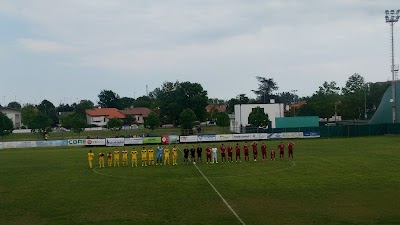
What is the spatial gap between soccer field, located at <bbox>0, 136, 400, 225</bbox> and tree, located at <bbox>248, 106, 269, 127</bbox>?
139 ft

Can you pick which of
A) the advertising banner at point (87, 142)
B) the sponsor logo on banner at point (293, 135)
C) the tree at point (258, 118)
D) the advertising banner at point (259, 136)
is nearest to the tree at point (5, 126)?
the advertising banner at point (87, 142)

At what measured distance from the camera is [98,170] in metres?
29.5

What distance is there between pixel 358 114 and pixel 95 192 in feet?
290

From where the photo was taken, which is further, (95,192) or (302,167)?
(302,167)

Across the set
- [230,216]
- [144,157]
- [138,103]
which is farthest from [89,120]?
[230,216]

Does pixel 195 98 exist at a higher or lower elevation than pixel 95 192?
higher

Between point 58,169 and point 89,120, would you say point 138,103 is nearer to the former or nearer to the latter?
point 89,120

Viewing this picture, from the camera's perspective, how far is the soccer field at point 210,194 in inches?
577

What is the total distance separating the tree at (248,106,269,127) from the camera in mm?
73188

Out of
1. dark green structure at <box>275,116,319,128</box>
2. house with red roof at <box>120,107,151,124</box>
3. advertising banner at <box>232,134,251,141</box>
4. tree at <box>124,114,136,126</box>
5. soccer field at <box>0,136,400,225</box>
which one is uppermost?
house with red roof at <box>120,107,151,124</box>

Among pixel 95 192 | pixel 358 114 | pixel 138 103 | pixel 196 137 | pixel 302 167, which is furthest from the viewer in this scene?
pixel 138 103

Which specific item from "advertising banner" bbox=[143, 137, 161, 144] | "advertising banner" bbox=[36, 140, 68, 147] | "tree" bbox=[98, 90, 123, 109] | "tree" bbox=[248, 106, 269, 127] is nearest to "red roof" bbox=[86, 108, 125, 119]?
"tree" bbox=[98, 90, 123, 109]

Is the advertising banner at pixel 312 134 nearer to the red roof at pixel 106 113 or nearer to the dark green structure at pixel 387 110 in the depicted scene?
the dark green structure at pixel 387 110

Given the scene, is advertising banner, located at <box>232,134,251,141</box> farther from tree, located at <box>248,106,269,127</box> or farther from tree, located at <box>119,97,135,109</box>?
tree, located at <box>119,97,135,109</box>
